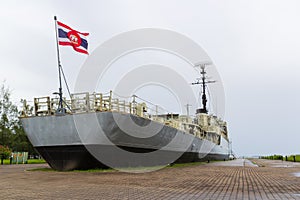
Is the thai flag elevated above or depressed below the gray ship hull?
above

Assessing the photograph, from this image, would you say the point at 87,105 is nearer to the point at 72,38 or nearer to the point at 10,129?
Answer: the point at 72,38

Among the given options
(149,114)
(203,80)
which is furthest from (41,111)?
(203,80)

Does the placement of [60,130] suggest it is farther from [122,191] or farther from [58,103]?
[122,191]

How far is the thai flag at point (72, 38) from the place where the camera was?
16.0m

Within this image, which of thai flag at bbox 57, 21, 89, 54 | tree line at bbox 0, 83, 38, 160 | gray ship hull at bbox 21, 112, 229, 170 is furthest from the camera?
tree line at bbox 0, 83, 38, 160

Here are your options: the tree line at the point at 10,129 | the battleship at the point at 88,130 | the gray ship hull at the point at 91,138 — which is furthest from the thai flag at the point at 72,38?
the tree line at the point at 10,129

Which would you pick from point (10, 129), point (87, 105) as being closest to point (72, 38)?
point (87, 105)

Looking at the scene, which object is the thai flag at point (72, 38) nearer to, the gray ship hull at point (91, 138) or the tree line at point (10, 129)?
the gray ship hull at point (91, 138)

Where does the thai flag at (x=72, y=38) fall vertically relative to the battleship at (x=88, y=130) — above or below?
above

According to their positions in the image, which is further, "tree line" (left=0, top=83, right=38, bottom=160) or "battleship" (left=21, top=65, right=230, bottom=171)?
"tree line" (left=0, top=83, right=38, bottom=160)

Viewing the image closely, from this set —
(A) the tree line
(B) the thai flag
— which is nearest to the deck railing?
(B) the thai flag

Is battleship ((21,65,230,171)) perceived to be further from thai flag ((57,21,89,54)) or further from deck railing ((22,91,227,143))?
thai flag ((57,21,89,54))

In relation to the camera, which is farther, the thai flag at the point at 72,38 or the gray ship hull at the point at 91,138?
the thai flag at the point at 72,38

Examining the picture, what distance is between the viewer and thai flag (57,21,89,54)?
1600 cm
